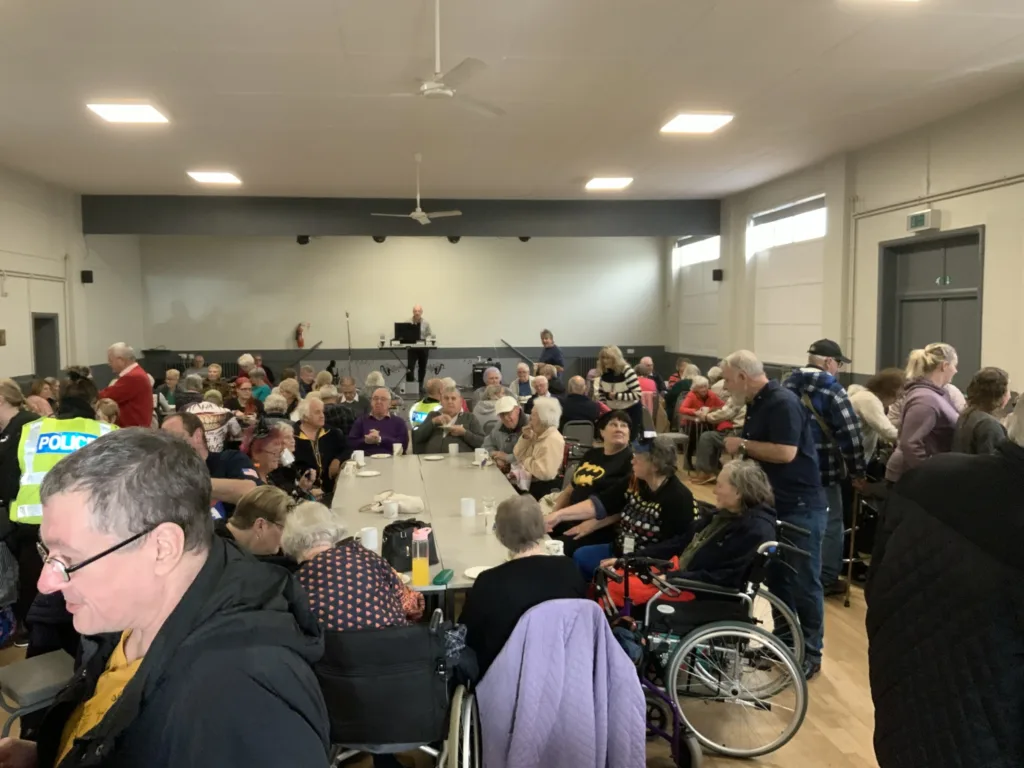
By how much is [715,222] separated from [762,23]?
6964mm

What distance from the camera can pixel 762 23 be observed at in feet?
14.0

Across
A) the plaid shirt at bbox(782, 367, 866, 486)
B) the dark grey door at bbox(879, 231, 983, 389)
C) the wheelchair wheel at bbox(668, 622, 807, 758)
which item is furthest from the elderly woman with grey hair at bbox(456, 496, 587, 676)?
the dark grey door at bbox(879, 231, 983, 389)

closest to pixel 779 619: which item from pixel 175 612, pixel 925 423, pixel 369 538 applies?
pixel 925 423

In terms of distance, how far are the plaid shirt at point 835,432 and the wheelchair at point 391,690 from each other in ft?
9.20

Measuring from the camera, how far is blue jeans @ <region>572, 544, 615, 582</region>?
13.4ft

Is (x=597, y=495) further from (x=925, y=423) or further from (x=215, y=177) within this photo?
(x=215, y=177)

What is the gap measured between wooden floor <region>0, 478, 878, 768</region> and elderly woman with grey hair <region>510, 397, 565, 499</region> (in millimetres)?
1947

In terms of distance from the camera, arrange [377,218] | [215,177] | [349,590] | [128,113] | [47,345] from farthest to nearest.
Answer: [377,218] → [47,345] → [215,177] → [128,113] → [349,590]

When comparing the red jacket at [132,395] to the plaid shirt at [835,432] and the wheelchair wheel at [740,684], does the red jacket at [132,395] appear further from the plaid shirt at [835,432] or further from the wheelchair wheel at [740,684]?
the plaid shirt at [835,432]

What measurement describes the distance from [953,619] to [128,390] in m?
5.75

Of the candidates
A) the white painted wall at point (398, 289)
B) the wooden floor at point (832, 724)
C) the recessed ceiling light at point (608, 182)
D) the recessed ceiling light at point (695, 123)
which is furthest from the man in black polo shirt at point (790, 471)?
the white painted wall at point (398, 289)

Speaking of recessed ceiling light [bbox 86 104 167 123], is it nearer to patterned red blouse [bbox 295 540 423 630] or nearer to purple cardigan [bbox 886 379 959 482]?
patterned red blouse [bbox 295 540 423 630]

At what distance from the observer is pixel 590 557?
4.12 metres

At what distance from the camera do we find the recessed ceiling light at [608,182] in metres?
9.03
